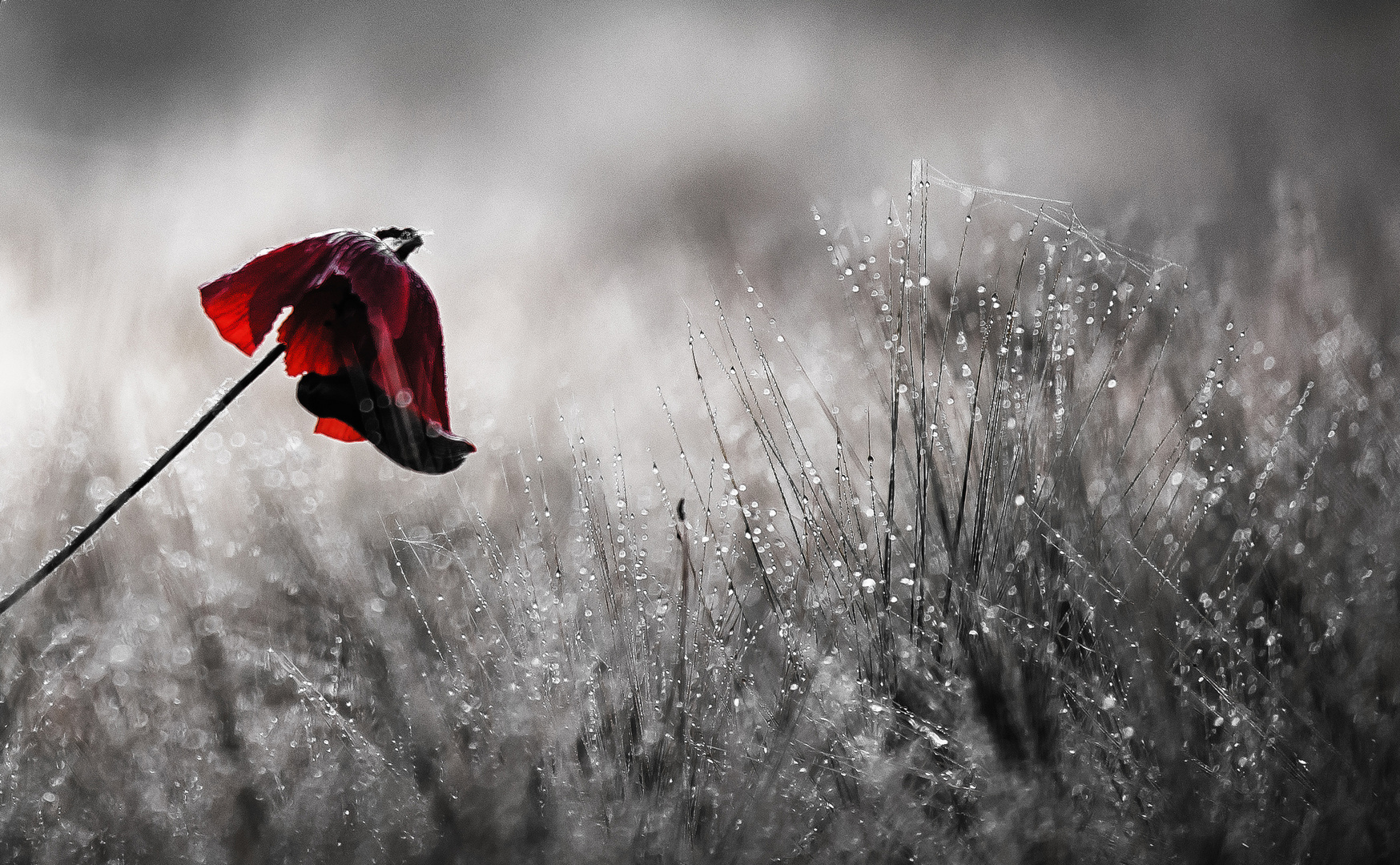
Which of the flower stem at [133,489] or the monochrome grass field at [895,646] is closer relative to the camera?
the flower stem at [133,489]

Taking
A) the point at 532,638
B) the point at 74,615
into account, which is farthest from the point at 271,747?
the point at 74,615

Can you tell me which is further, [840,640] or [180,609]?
[180,609]

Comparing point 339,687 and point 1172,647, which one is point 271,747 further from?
Result: point 1172,647

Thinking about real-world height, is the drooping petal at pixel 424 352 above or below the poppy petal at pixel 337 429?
above

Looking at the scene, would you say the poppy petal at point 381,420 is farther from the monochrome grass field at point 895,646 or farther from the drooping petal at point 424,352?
the monochrome grass field at point 895,646

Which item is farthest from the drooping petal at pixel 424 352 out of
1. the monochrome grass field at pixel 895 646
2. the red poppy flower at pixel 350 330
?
the monochrome grass field at pixel 895 646

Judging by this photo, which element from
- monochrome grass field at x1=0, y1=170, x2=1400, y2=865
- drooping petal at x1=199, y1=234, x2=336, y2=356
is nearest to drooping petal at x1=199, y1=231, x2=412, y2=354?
drooping petal at x1=199, y1=234, x2=336, y2=356
